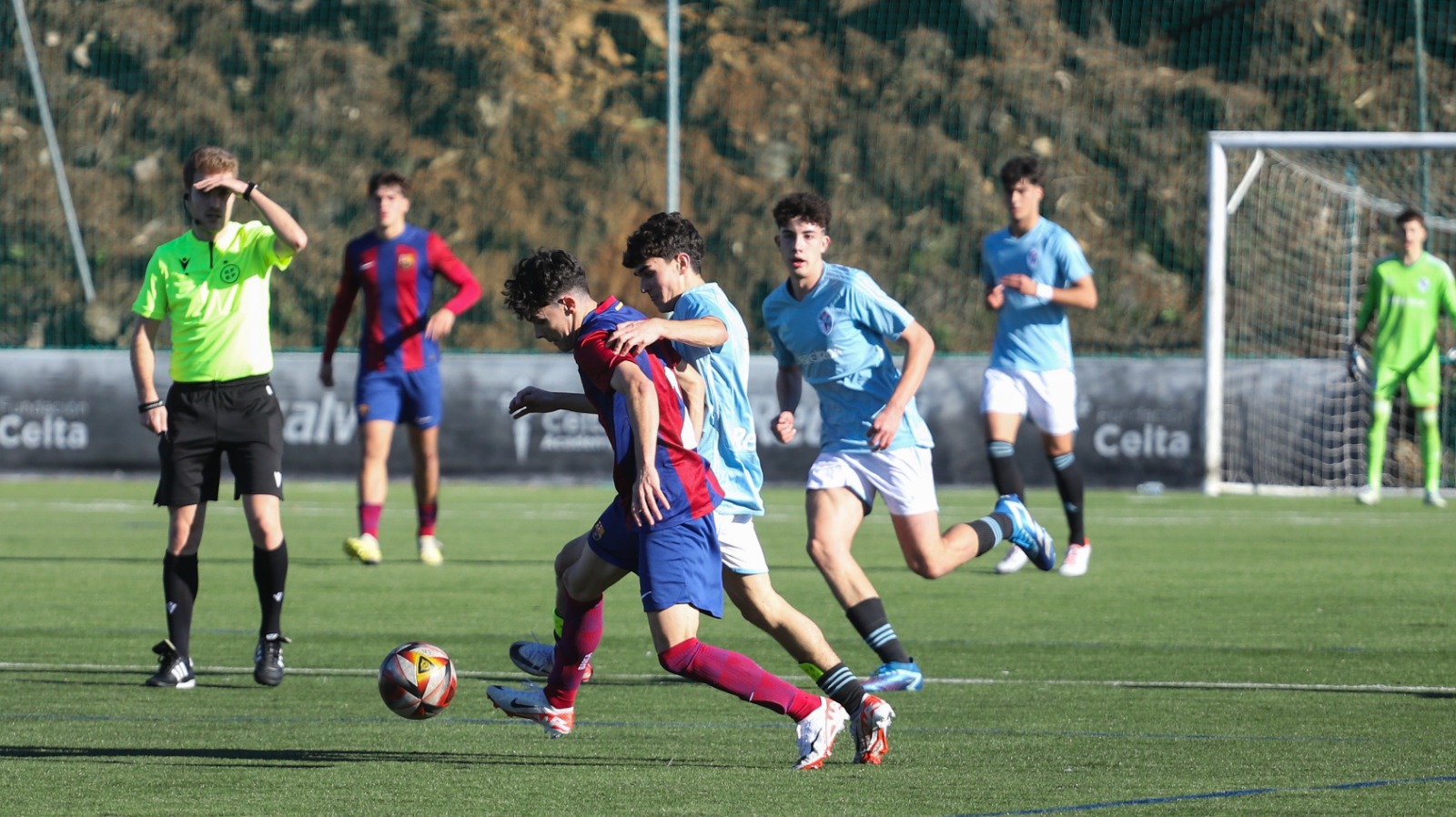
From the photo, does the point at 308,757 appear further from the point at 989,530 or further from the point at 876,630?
the point at 989,530

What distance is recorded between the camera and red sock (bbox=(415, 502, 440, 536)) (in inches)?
469

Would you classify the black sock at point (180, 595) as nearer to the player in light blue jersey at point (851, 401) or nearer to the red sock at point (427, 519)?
the player in light blue jersey at point (851, 401)

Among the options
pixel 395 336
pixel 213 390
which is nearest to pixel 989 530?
pixel 213 390

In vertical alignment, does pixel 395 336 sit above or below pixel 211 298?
below

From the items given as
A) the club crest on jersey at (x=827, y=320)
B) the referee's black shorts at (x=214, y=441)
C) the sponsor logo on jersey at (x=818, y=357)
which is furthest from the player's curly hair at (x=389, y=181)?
the club crest on jersey at (x=827, y=320)

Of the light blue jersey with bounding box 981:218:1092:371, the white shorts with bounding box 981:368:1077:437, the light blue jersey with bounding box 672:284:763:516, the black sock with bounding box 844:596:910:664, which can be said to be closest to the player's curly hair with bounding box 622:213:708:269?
the light blue jersey with bounding box 672:284:763:516

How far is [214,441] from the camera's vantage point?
24.1 feet

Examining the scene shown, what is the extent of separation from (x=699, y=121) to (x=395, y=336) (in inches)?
535

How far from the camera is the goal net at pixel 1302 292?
1733cm

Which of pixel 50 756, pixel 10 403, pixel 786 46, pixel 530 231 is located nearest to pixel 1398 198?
pixel 786 46

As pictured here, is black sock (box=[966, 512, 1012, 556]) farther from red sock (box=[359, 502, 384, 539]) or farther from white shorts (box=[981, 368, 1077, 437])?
red sock (box=[359, 502, 384, 539])

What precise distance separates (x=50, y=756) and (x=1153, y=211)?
66.1 feet

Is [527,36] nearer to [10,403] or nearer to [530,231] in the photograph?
[530,231]

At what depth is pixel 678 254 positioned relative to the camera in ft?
19.5
